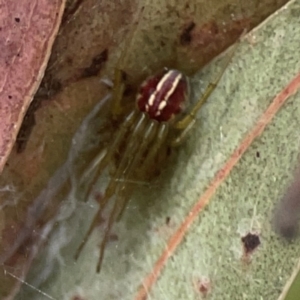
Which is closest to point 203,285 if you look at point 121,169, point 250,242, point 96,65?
→ point 250,242

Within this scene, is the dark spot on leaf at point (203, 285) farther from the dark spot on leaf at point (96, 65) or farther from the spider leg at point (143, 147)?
the dark spot on leaf at point (96, 65)

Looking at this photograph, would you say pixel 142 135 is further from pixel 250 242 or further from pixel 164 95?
pixel 250 242

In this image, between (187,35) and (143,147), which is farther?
(143,147)

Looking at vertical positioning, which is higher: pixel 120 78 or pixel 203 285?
pixel 120 78

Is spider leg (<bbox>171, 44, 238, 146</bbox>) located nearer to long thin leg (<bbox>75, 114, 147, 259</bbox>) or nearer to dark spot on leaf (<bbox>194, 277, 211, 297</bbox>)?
long thin leg (<bbox>75, 114, 147, 259</bbox>)

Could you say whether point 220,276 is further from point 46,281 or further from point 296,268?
point 46,281

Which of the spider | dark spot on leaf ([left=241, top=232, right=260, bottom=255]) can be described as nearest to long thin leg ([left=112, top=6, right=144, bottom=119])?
the spider

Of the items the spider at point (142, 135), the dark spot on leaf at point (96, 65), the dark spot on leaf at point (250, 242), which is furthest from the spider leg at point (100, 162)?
the dark spot on leaf at point (250, 242)
